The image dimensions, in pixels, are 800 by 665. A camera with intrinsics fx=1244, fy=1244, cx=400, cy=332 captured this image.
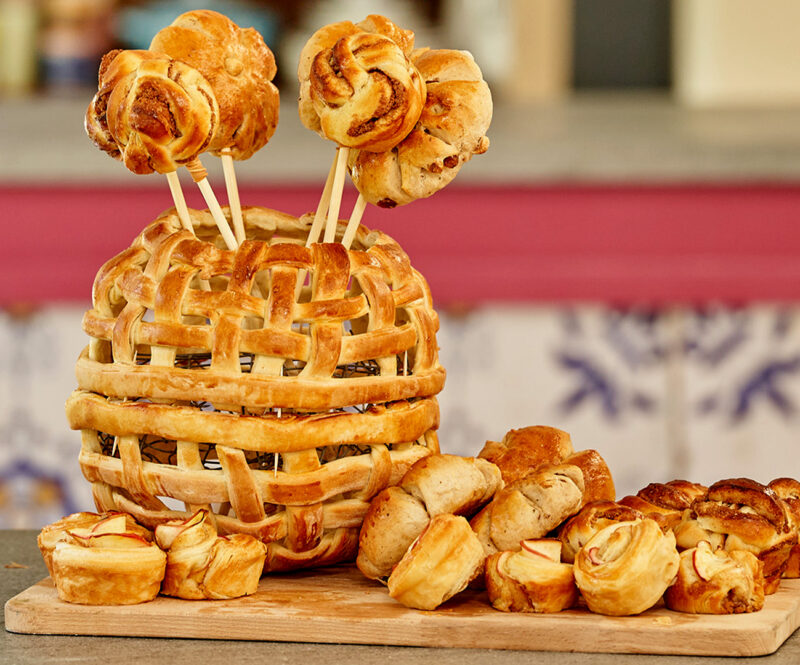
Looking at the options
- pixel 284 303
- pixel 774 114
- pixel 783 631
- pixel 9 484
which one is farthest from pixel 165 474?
pixel 774 114

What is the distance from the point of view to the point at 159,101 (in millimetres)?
895

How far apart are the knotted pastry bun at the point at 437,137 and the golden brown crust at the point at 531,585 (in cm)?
29

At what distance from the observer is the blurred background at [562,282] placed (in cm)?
217

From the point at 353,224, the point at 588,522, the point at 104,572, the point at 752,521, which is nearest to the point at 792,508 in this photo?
the point at 752,521

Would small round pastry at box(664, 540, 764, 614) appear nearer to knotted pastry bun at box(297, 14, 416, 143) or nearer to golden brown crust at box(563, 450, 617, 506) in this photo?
golden brown crust at box(563, 450, 617, 506)

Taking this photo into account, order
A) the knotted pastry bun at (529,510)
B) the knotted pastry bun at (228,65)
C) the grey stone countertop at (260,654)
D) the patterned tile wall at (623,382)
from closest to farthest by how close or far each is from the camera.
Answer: the grey stone countertop at (260,654) → the knotted pastry bun at (529,510) → the knotted pastry bun at (228,65) → the patterned tile wall at (623,382)

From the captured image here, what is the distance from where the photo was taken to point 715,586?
81 centimetres

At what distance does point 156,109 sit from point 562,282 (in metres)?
1.45

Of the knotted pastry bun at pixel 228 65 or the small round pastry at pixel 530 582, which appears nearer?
the small round pastry at pixel 530 582

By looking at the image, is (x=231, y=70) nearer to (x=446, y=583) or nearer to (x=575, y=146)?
(x=446, y=583)

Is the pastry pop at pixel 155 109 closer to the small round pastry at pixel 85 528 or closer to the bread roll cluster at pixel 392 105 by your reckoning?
the bread roll cluster at pixel 392 105

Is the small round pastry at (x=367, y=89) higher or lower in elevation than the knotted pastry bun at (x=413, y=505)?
higher

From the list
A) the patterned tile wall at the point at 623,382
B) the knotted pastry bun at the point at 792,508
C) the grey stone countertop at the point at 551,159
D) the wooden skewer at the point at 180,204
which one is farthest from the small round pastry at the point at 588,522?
the grey stone countertop at the point at 551,159

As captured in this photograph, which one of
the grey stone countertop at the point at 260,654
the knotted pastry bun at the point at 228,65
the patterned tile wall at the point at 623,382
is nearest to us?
the grey stone countertop at the point at 260,654
